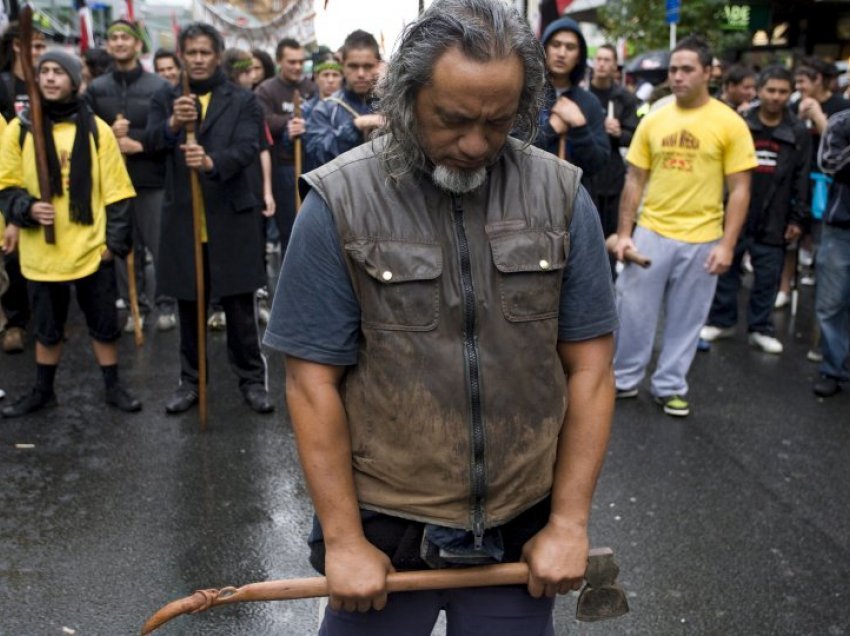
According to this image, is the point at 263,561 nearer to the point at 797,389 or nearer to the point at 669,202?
the point at 669,202

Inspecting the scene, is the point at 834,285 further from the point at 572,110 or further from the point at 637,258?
the point at 572,110

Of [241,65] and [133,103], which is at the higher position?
[241,65]

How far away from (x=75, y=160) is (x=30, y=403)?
4.72ft

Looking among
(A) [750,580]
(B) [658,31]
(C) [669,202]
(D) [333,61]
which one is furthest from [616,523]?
(B) [658,31]

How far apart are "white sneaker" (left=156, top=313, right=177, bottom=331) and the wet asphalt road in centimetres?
111

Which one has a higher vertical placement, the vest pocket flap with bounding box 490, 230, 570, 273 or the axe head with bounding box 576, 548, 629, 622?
the vest pocket flap with bounding box 490, 230, 570, 273

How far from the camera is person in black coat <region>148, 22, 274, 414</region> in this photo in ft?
17.5

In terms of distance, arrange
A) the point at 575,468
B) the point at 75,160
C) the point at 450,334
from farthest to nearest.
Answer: the point at 75,160, the point at 575,468, the point at 450,334

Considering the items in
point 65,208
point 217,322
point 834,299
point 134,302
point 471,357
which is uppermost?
point 471,357

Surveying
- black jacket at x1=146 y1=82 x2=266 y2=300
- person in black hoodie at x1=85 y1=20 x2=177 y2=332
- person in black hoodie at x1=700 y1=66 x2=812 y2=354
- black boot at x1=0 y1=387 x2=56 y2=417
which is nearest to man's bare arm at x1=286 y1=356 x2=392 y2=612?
black jacket at x1=146 y1=82 x2=266 y2=300

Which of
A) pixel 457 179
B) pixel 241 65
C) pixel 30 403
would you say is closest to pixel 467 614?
pixel 457 179

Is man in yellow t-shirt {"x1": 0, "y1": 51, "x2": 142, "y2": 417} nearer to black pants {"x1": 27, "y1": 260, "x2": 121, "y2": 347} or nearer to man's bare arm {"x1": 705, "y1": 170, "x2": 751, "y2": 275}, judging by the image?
Answer: black pants {"x1": 27, "y1": 260, "x2": 121, "y2": 347}

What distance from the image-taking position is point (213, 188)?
5.41 metres

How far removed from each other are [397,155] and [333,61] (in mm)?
6177
